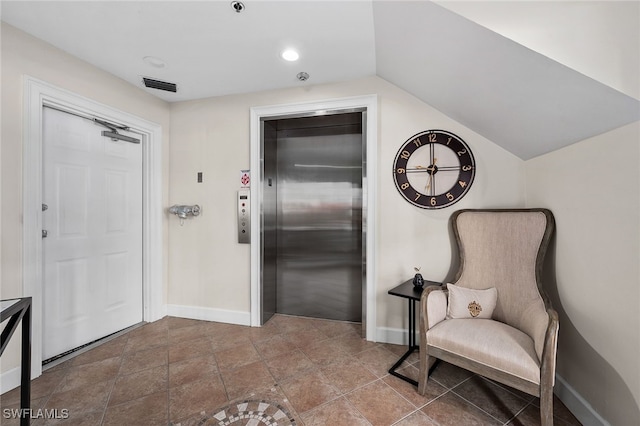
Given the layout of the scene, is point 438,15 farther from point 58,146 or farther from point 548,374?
point 58,146

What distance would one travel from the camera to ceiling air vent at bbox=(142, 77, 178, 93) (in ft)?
A: 8.48

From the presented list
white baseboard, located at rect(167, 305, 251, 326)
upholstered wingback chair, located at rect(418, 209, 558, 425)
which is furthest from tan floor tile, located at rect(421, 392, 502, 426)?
white baseboard, located at rect(167, 305, 251, 326)

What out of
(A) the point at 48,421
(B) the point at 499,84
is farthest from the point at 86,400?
(B) the point at 499,84

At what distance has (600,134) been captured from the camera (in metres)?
1.43

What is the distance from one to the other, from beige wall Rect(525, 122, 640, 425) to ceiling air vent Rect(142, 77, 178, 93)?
3.33 m

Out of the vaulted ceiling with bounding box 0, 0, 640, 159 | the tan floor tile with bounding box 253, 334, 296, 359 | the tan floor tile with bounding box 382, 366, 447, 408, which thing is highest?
the vaulted ceiling with bounding box 0, 0, 640, 159

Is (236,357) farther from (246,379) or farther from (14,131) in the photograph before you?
(14,131)

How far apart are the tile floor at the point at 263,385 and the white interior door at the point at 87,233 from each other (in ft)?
0.88

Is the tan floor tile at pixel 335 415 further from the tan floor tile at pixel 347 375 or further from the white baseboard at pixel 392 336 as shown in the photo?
the white baseboard at pixel 392 336

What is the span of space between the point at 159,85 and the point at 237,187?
1.24 meters

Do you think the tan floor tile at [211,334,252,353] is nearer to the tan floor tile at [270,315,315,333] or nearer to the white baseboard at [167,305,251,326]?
the white baseboard at [167,305,251,326]

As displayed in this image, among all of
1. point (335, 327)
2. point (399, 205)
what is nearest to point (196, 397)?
point (335, 327)

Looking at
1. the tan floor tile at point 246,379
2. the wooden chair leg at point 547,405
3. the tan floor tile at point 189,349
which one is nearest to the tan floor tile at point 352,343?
the tan floor tile at point 246,379

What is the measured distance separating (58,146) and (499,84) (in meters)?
3.28
